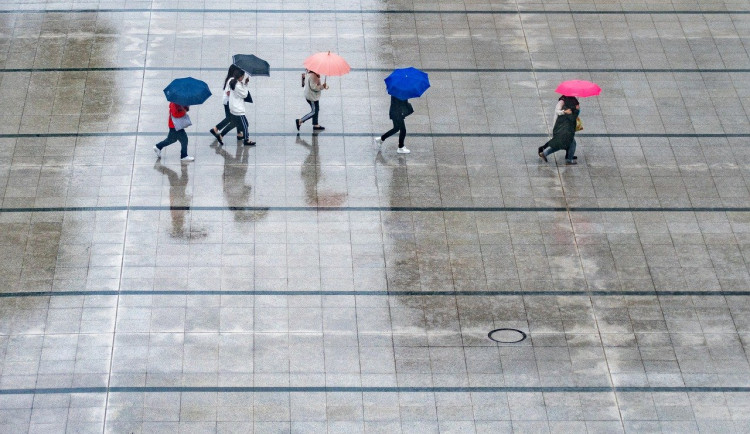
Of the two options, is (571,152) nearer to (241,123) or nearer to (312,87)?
(312,87)

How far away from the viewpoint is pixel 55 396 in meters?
13.1

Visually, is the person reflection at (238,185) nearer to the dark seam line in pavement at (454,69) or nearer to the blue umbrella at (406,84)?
the dark seam line in pavement at (454,69)

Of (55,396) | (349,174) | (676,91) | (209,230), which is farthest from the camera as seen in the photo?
(676,91)

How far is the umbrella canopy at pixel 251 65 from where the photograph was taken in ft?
54.9

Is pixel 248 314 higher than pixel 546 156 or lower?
lower

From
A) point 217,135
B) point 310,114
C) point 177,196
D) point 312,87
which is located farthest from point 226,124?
point 177,196

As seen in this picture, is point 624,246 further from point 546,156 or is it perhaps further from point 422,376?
point 422,376

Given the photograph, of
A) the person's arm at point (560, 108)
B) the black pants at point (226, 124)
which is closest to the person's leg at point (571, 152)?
the person's arm at point (560, 108)

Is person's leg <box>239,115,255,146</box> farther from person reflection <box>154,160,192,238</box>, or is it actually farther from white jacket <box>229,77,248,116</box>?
person reflection <box>154,160,192,238</box>

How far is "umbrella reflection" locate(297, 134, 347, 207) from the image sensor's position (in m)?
16.2

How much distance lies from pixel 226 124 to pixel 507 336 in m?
5.80

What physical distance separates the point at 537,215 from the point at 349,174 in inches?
116

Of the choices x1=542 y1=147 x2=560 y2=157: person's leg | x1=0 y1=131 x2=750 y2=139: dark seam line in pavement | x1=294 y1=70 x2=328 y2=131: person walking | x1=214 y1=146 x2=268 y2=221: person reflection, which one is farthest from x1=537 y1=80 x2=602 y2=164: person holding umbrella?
x1=214 y1=146 x2=268 y2=221: person reflection

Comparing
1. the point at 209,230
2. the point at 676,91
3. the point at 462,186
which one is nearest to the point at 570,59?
the point at 676,91
